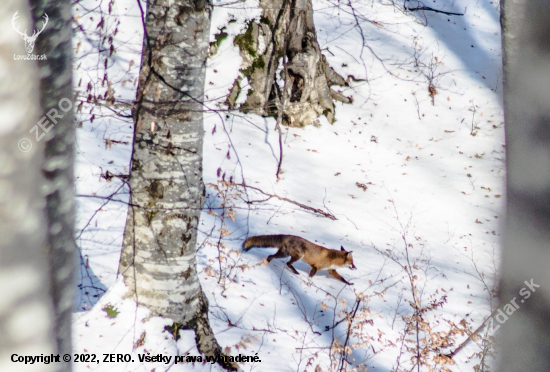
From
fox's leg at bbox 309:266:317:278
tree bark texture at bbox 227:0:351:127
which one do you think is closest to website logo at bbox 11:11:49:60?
fox's leg at bbox 309:266:317:278

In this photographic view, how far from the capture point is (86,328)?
3.73 m

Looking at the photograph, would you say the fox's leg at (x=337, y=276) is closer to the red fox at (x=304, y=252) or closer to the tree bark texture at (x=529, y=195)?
the red fox at (x=304, y=252)

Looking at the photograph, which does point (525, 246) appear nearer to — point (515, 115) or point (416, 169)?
point (515, 115)

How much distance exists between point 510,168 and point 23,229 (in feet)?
2.65

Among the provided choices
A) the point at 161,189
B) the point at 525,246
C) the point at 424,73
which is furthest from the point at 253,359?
the point at 424,73

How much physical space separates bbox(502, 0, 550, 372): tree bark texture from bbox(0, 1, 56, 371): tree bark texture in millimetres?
783

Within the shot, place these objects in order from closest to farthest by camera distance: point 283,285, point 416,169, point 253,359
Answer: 1. point 253,359
2. point 283,285
3. point 416,169

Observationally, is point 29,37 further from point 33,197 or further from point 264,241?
point 264,241

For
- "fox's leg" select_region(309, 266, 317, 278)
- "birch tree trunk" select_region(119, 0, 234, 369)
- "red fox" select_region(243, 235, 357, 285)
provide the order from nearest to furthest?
"birch tree trunk" select_region(119, 0, 234, 369) < "red fox" select_region(243, 235, 357, 285) < "fox's leg" select_region(309, 266, 317, 278)

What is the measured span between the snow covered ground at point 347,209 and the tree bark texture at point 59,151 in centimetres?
234

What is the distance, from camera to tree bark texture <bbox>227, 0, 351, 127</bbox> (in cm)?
986

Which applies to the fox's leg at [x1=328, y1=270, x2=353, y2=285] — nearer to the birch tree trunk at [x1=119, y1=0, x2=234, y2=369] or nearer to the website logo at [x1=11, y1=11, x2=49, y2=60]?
the birch tree trunk at [x1=119, y1=0, x2=234, y2=369]

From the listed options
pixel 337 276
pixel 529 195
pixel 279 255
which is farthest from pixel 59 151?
pixel 337 276

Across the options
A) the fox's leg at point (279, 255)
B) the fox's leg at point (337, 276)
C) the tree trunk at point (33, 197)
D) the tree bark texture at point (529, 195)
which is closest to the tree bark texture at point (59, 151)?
the tree trunk at point (33, 197)
